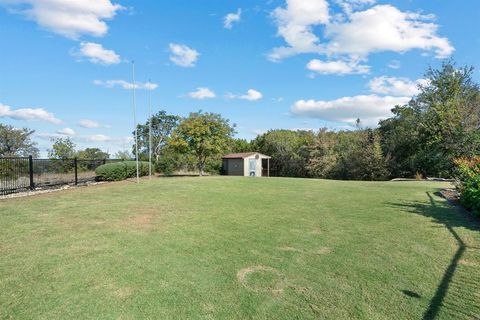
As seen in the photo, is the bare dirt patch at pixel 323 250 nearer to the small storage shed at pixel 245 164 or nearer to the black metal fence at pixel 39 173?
the black metal fence at pixel 39 173

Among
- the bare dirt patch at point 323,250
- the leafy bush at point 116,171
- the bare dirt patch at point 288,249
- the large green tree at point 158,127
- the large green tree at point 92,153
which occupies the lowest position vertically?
the bare dirt patch at point 323,250

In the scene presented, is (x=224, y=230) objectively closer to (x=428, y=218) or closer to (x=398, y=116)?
(x=428, y=218)

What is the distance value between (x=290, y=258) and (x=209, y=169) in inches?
1058

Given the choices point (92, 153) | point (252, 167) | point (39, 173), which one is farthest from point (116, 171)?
point (252, 167)

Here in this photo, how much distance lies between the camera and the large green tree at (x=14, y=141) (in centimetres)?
2606

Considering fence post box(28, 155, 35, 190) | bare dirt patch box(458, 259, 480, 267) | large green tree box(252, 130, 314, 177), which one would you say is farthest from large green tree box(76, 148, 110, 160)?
bare dirt patch box(458, 259, 480, 267)

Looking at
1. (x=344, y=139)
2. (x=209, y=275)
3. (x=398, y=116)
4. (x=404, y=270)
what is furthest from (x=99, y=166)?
(x=398, y=116)

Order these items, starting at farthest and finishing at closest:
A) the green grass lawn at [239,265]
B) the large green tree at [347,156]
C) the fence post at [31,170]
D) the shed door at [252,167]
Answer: the shed door at [252,167] < the large green tree at [347,156] < the fence post at [31,170] < the green grass lawn at [239,265]

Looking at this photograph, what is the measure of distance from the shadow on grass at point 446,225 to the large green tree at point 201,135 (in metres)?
16.1

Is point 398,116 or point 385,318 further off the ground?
point 398,116

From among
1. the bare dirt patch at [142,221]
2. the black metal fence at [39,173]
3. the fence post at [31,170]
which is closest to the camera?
the bare dirt patch at [142,221]

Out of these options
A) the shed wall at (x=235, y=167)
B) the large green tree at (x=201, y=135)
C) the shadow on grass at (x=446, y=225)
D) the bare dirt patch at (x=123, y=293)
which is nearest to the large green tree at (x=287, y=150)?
the shed wall at (x=235, y=167)

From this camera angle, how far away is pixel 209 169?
1211 inches

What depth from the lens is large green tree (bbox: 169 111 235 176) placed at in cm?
2295
